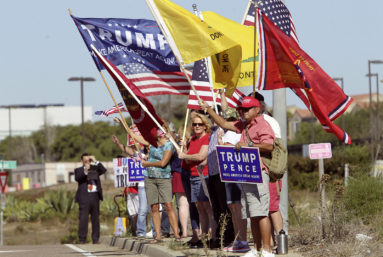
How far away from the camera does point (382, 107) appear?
222 ft

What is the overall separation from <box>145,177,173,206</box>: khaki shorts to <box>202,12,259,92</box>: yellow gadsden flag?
6.55ft

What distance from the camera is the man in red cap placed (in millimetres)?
6438

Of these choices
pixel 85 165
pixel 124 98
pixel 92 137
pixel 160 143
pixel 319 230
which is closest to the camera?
pixel 319 230

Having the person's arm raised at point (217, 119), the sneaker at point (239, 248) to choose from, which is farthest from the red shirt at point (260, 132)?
the sneaker at point (239, 248)

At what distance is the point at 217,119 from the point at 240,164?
64 cm

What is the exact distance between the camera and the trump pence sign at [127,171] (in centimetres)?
1125

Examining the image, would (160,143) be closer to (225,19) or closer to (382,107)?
(225,19)

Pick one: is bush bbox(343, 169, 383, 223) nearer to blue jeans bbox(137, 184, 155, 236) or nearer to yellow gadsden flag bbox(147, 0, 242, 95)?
yellow gadsden flag bbox(147, 0, 242, 95)

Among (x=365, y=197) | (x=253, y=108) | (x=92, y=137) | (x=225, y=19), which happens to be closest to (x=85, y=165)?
(x=225, y=19)

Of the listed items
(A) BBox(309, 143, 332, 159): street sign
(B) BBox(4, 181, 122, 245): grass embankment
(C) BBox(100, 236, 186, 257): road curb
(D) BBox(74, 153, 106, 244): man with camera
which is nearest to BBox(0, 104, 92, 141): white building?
(B) BBox(4, 181, 122, 245): grass embankment

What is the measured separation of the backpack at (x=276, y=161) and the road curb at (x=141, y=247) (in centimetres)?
189

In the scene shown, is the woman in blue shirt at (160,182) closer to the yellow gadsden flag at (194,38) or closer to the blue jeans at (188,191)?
the blue jeans at (188,191)

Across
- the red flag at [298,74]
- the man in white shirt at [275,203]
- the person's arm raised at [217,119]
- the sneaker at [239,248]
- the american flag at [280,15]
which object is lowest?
the sneaker at [239,248]

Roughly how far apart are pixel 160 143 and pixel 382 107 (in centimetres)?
6315
